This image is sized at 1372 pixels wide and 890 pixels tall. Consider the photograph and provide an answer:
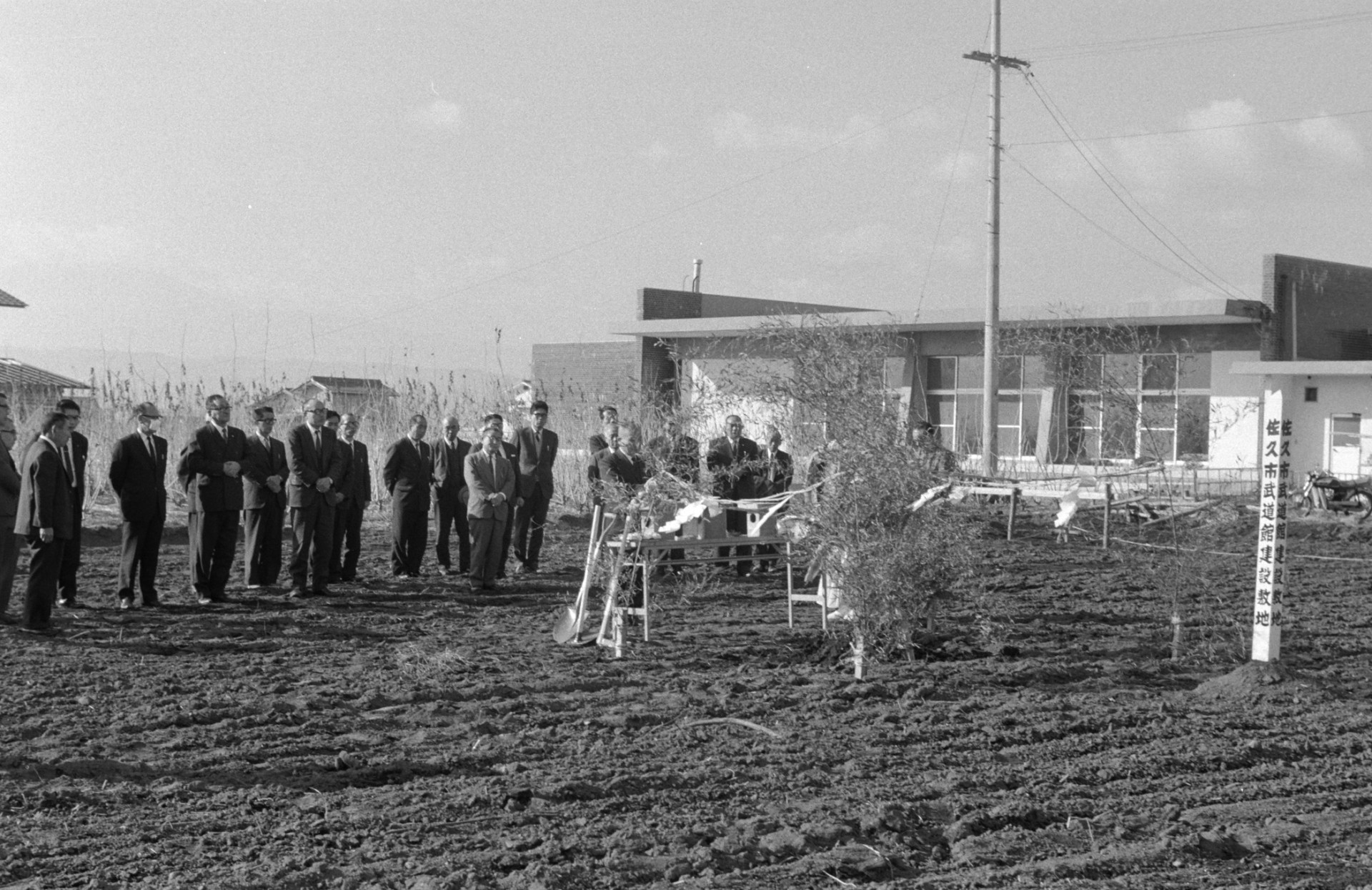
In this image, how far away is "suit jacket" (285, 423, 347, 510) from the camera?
1291 centimetres

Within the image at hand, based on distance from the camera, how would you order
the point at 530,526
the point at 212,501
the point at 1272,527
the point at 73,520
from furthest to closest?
the point at 530,526, the point at 212,501, the point at 73,520, the point at 1272,527

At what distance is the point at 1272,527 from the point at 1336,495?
55.4 ft

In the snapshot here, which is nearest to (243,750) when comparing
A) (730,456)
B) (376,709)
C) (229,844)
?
(376,709)

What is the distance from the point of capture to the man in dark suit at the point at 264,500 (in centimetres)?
1295

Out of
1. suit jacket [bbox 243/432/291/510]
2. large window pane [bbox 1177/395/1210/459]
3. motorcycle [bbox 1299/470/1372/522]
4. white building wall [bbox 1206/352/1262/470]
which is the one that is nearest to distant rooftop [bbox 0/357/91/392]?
suit jacket [bbox 243/432/291/510]

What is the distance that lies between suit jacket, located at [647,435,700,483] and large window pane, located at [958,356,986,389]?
776 inches

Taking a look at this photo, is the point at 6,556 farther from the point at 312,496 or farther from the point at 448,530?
the point at 448,530

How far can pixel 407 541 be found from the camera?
14.6m

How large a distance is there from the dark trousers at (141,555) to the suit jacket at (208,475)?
45 centimetres

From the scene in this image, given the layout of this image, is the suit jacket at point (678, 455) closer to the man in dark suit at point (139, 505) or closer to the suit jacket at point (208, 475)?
the suit jacket at point (208, 475)

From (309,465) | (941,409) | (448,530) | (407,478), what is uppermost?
(941,409)

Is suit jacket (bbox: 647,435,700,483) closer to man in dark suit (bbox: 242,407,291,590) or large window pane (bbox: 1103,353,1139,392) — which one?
man in dark suit (bbox: 242,407,291,590)

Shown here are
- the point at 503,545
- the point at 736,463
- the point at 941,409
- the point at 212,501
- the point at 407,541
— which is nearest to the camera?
the point at 212,501

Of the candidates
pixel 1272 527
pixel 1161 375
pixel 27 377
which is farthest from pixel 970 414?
pixel 27 377
